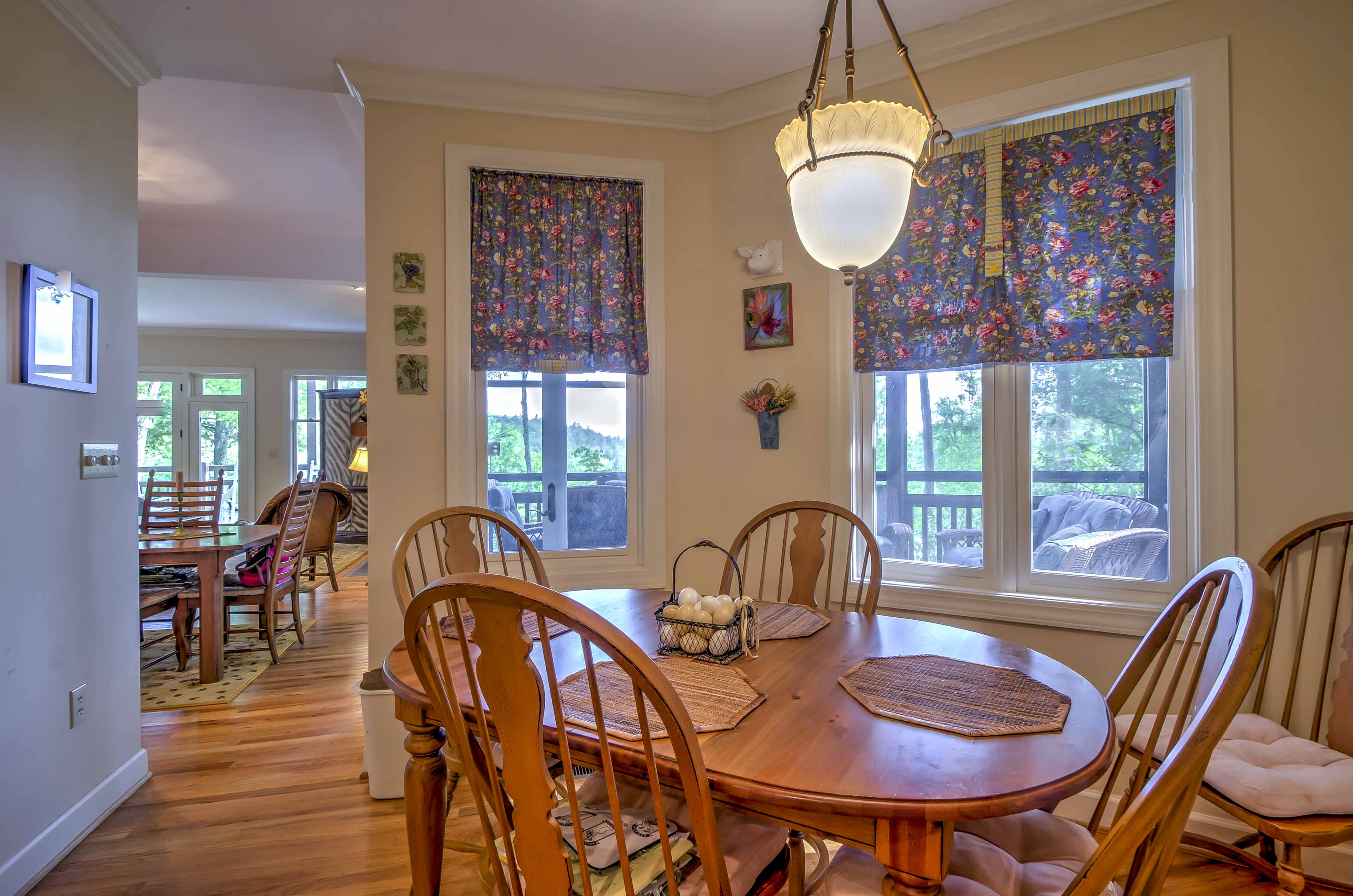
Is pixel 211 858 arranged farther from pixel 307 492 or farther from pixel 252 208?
pixel 252 208

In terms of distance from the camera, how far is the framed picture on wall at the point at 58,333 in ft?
6.21

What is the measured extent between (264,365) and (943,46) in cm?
823

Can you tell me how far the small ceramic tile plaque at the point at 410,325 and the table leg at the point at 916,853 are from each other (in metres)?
2.30

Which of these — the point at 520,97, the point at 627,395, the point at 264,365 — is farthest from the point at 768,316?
the point at 264,365

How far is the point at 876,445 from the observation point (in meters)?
2.62

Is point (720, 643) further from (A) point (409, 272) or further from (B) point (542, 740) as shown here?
(A) point (409, 272)

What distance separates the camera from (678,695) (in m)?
1.02

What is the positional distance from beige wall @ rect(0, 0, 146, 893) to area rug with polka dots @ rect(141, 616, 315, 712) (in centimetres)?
79

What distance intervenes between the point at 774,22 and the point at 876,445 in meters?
1.50

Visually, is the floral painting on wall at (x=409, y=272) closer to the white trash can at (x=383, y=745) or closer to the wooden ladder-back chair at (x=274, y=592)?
the white trash can at (x=383, y=745)

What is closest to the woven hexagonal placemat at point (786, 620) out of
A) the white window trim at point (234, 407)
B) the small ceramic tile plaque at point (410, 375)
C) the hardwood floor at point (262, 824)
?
the hardwood floor at point (262, 824)

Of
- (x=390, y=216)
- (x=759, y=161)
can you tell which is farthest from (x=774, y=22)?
(x=390, y=216)

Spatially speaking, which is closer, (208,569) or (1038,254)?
(1038,254)

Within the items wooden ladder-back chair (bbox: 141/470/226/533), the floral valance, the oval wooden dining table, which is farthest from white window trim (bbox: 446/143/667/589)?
wooden ladder-back chair (bbox: 141/470/226/533)
